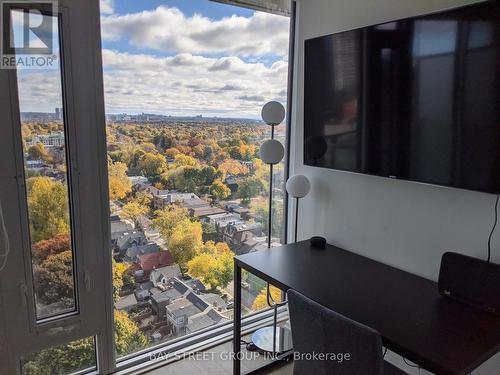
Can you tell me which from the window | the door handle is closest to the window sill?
the window

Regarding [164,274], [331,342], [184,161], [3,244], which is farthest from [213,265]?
[331,342]

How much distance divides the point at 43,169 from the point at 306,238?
63.6 inches

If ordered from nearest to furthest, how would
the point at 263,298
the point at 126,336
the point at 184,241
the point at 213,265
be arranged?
the point at 126,336 < the point at 184,241 < the point at 213,265 < the point at 263,298

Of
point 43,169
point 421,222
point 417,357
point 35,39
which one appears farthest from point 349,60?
point 43,169

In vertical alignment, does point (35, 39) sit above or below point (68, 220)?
above

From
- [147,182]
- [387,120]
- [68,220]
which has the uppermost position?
[387,120]

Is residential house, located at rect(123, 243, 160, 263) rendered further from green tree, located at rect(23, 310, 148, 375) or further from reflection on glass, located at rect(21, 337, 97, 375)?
reflection on glass, located at rect(21, 337, 97, 375)

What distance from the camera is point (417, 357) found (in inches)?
44.5

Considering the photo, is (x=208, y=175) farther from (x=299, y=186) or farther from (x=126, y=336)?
(x=126, y=336)

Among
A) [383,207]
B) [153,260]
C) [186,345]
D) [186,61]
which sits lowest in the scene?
[186,345]

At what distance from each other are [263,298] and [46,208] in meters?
1.65

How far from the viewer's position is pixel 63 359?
1.94 metres

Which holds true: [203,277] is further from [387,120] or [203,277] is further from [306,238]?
[387,120]

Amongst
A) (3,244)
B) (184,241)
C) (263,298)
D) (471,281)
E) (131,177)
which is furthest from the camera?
(263,298)
